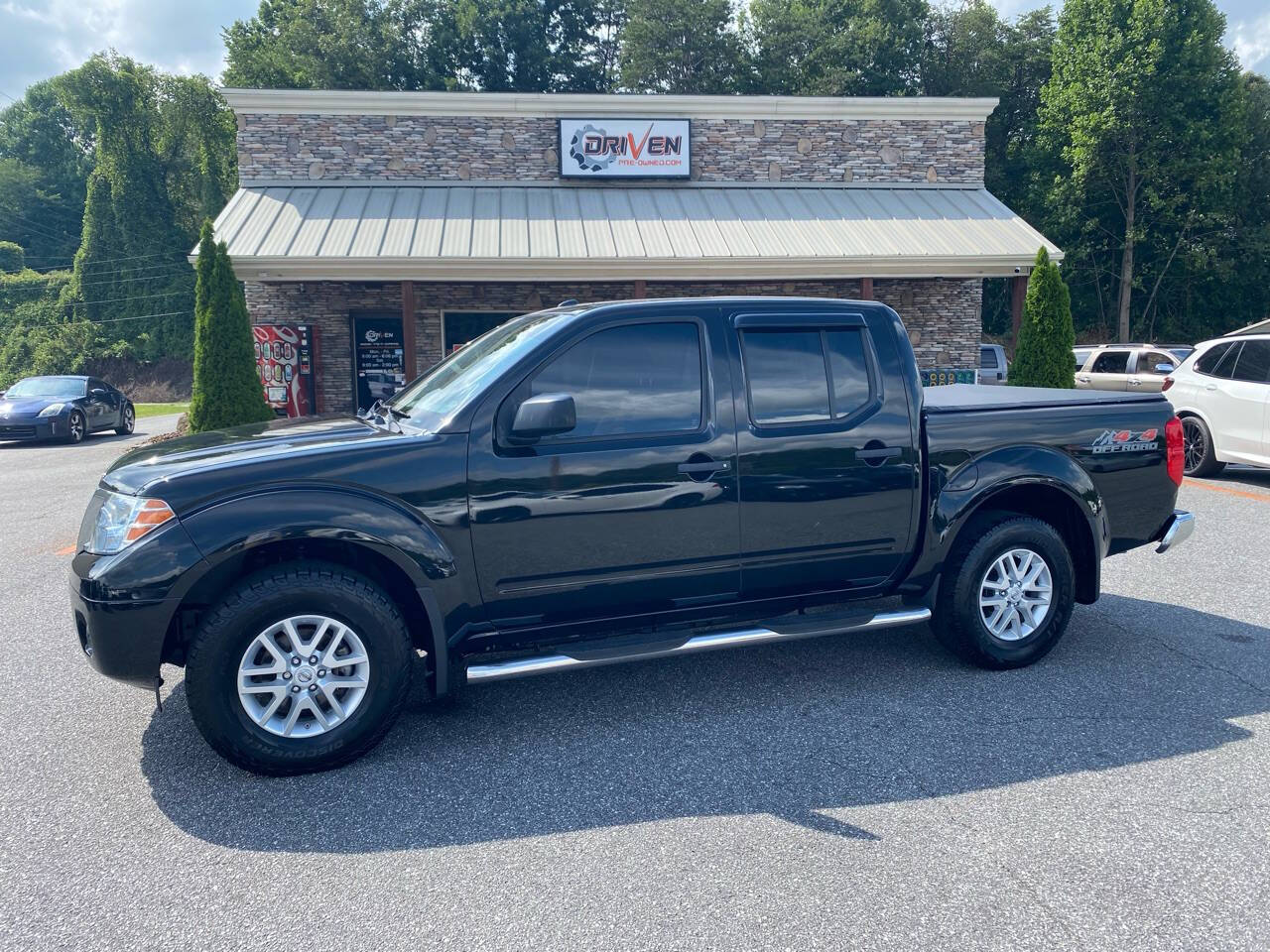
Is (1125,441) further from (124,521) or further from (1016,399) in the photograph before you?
(124,521)

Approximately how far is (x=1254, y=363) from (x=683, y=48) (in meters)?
35.7

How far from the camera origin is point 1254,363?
10.3 meters

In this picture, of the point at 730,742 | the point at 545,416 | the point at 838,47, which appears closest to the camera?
the point at 545,416

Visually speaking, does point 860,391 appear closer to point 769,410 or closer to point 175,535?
point 769,410

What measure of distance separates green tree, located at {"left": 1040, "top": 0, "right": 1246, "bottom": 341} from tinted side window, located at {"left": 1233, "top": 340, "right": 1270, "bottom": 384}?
25292mm

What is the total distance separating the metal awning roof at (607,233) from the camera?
50.1 ft

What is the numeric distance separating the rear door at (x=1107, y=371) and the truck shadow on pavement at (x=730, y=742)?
1358 cm

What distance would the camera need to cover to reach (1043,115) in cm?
3469

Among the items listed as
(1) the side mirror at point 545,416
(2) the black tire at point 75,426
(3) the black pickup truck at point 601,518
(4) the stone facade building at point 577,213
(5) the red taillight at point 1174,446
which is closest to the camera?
(3) the black pickup truck at point 601,518

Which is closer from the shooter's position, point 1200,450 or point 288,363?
point 1200,450

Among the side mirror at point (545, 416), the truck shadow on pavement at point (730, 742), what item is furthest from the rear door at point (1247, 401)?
the side mirror at point (545, 416)

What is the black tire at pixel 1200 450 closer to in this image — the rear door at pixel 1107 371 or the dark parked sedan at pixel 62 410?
the rear door at pixel 1107 371

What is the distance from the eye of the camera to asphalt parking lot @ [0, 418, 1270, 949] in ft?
9.09

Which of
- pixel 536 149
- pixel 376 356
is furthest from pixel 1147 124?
pixel 376 356
